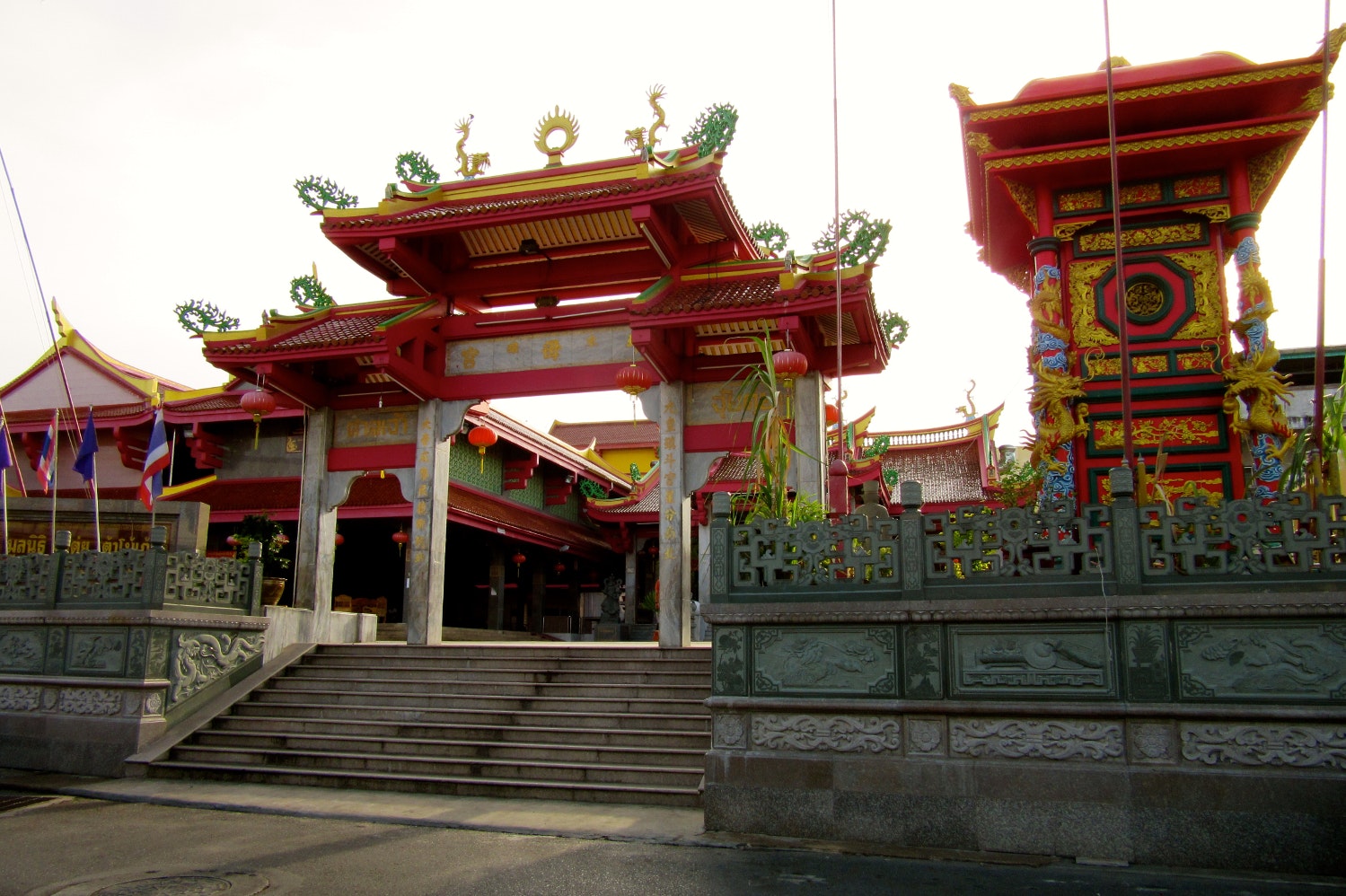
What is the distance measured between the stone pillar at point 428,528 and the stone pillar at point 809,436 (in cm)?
531

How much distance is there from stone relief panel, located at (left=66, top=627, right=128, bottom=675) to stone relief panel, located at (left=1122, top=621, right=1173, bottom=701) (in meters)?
10.0

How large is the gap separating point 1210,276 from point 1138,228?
39.6 inches

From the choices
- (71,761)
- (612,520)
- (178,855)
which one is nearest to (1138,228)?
(178,855)

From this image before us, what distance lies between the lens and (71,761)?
33.9 ft

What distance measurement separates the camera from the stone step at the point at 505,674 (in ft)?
35.9

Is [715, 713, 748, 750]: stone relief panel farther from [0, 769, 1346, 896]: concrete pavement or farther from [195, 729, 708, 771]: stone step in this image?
[195, 729, 708, 771]: stone step

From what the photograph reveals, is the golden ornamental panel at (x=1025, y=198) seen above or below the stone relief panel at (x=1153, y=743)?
above

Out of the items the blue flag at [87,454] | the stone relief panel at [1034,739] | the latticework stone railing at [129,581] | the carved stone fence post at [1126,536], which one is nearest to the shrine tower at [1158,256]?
the carved stone fence post at [1126,536]

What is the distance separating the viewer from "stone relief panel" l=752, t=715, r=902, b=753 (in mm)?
7203

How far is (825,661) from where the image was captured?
7.49m

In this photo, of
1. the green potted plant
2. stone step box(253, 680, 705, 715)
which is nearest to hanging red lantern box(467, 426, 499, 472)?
the green potted plant

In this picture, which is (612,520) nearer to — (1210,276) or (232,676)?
(232,676)

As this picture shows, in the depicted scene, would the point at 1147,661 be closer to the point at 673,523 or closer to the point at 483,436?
the point at 673,523

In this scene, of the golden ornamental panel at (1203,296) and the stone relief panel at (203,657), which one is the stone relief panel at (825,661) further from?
the stone relief panel at (203,657)
